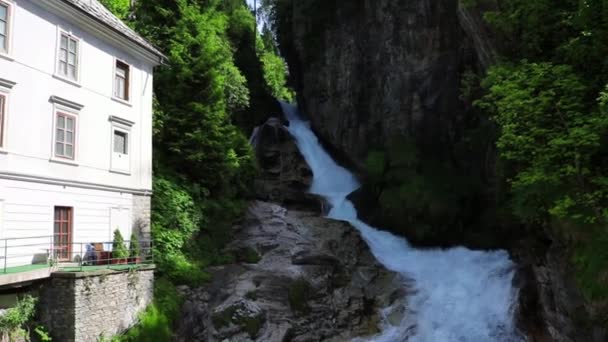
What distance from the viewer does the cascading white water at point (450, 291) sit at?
58.3 ft

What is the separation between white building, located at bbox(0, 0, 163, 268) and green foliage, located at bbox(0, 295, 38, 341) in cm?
154

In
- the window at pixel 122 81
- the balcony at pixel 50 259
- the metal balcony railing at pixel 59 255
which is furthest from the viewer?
the window at pixel 122 81

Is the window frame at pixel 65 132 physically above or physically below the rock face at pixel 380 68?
below

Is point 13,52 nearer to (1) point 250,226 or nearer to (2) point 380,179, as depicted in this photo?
(1) point 250,226

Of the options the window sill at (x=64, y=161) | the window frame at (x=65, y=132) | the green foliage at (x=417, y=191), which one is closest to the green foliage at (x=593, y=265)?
the green foliage at (x=417, y=191)

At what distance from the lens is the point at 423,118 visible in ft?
101

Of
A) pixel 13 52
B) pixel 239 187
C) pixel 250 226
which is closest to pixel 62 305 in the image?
pixel 13 52

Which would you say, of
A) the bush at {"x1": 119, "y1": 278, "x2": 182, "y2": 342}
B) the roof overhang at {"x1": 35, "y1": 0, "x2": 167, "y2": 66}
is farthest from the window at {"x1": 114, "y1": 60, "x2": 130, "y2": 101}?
the bush at {"x1": 119, "y1": 278, "x2": 182, "y2": 342}

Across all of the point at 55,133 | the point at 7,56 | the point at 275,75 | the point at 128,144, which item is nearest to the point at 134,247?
the point at 128,144

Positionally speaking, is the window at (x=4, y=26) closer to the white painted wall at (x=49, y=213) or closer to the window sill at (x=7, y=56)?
the window sill at (x=7, y=56)

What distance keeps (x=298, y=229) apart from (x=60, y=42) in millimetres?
14111

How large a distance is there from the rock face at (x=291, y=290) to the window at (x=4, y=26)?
10.1 m

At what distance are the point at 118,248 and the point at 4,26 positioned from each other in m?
7.76

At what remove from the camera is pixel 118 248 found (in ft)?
55.7
